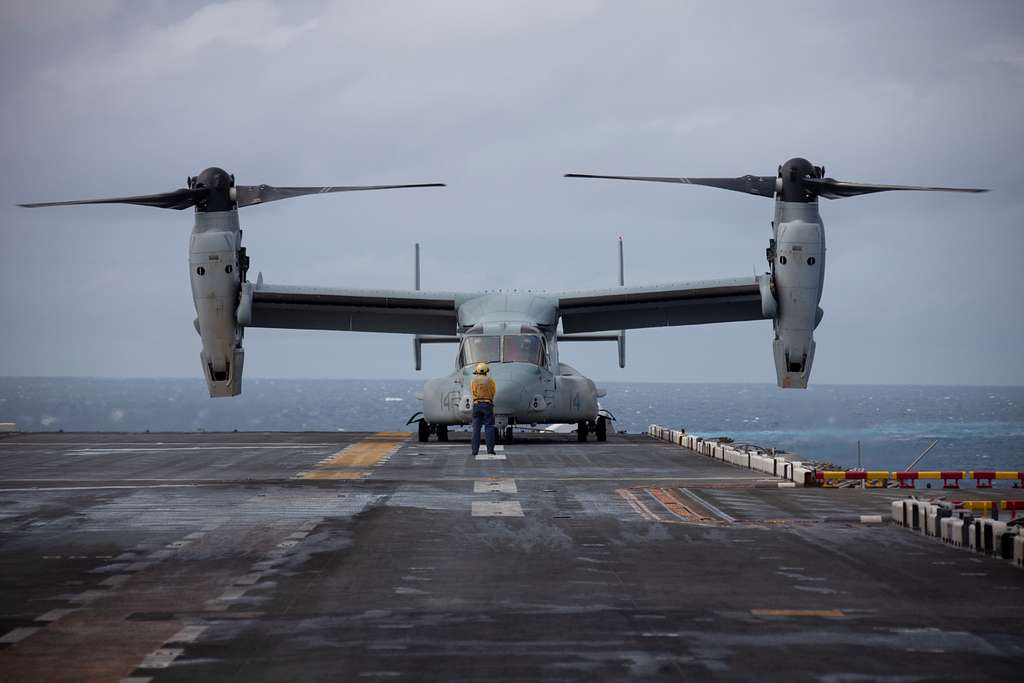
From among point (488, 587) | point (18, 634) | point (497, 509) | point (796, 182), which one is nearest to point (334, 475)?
point (497, 509)

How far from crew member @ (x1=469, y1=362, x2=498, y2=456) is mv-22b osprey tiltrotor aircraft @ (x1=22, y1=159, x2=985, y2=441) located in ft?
7.74

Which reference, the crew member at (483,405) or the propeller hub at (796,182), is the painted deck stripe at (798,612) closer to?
the crew member at (483,405)

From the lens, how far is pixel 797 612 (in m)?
8.97

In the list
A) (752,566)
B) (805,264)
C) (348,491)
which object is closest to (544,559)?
(752,566)

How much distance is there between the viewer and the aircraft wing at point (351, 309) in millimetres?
35500

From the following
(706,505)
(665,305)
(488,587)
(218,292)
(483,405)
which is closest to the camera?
(488,587)

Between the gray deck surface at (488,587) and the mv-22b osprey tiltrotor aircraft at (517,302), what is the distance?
12629mm

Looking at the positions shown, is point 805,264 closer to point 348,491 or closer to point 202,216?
point 202,216

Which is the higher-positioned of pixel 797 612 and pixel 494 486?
pixel 494 486

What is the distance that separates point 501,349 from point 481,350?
0.49 metres

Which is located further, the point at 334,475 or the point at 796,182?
the point at 796,182

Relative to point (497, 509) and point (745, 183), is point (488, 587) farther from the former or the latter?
point (745, 183)

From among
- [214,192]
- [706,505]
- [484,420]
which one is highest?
[214,192]

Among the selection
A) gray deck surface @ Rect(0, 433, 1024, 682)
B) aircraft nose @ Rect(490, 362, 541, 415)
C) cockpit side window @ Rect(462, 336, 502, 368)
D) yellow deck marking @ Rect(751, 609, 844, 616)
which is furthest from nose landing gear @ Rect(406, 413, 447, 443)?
yellow deck marking @ Rect(751, 609, 844, 616)
